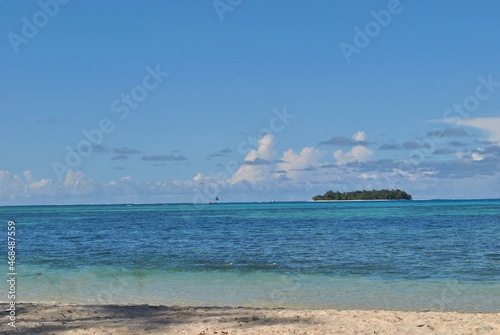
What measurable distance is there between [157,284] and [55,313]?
6562 mm

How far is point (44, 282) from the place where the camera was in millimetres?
19500

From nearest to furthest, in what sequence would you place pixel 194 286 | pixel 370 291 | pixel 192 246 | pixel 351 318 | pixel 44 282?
pixel 351 318 < pixel 370 291 < pixel 194 286 < pixel 44 282 < pixel 192 246

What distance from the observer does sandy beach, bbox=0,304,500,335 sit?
10.7m

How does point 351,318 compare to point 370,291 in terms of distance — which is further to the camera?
point 370,291

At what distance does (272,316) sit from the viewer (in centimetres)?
1190

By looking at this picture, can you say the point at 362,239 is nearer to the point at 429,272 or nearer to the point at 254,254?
the point at 254,254

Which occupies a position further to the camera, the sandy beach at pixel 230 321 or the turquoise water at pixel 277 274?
the turquoise water at pixel 277 274

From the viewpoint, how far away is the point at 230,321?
11.5m

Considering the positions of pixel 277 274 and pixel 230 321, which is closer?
pixel 230 321

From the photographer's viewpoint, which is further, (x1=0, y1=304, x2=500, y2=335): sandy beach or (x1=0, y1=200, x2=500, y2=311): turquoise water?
(x1=0, y1=200, x2=500, y2=311): turquoise water

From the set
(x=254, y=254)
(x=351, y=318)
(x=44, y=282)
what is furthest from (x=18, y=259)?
(x=351, y=318)

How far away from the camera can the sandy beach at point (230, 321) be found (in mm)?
10719

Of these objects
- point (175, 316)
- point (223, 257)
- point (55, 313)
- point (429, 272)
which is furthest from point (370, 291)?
point (223, 257)

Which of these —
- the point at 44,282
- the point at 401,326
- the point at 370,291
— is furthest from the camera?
the point at 44,282
